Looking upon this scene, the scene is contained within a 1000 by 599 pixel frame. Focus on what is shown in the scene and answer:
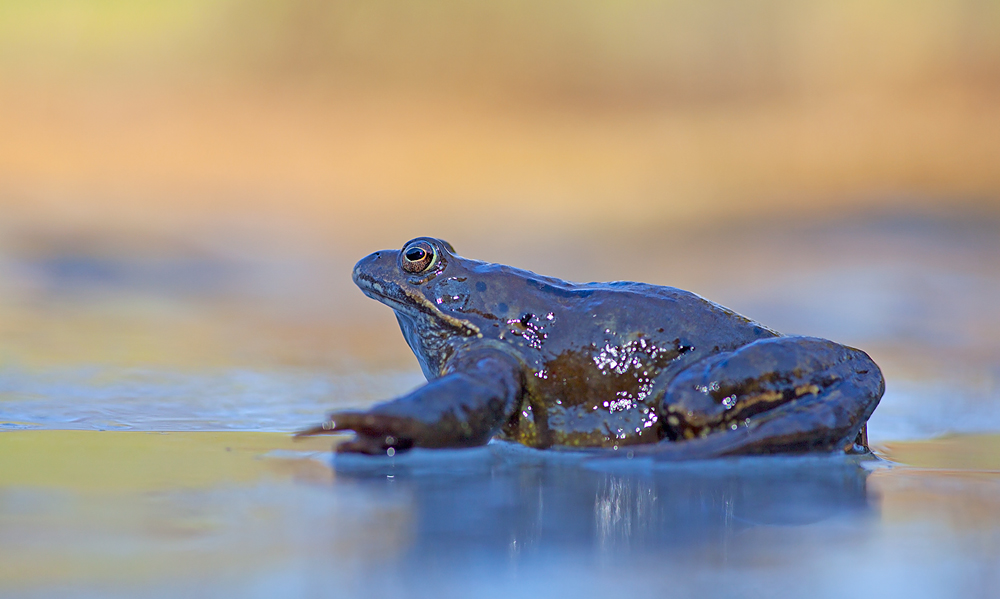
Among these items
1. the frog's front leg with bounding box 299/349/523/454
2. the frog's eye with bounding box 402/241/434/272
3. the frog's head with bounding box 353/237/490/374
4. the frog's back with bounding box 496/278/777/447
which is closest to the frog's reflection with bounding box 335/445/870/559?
the frog's front leg with bounding box 299/349/523/454

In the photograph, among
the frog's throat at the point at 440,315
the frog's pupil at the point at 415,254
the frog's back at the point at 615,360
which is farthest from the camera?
the frog's pupil at the point at 415,254

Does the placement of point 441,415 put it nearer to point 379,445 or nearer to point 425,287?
point 379,445

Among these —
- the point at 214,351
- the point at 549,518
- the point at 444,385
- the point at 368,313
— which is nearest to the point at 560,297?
the point at 444,385

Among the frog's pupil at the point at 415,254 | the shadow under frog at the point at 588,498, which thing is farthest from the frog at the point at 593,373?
the shadow under frog at the point at 588,498

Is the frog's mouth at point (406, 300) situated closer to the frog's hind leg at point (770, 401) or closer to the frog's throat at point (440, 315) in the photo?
the frog's throat at point (440, 315)

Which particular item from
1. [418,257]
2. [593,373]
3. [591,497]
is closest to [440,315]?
[418,257]

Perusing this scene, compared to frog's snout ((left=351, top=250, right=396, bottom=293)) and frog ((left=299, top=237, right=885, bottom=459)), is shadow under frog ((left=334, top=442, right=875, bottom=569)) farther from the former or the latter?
frog's snout ((left=351, top=250, right=396, bottom=293))
